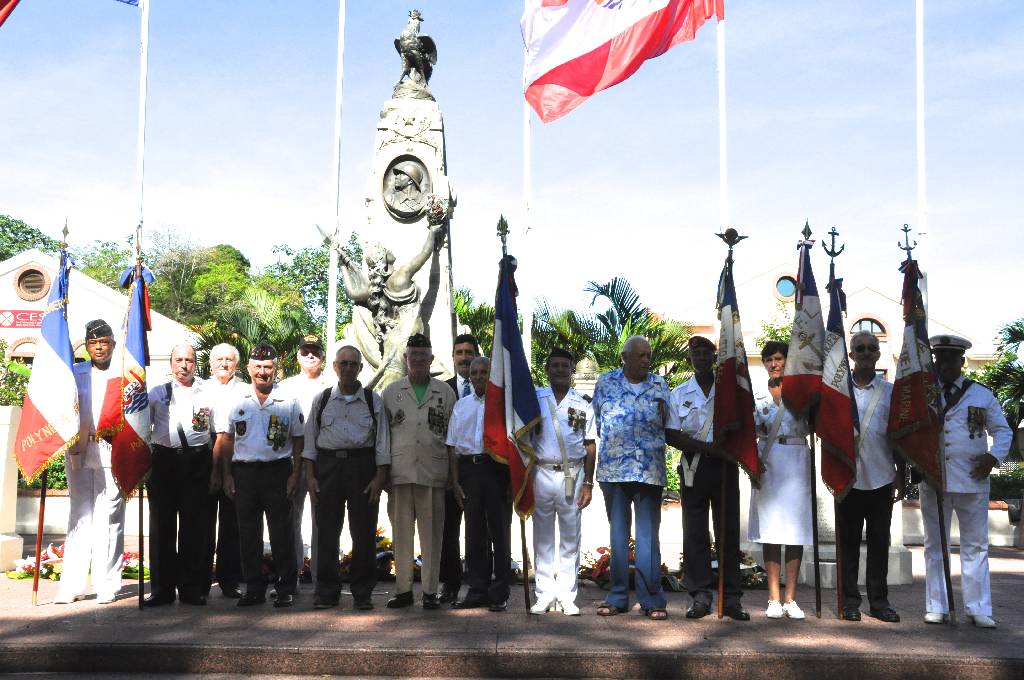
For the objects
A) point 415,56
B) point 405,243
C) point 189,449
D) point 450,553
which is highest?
point 415,56

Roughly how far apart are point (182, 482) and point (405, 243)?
805 cm

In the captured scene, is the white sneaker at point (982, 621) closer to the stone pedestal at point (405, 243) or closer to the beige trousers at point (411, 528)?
the beige trousers at point (411, 528)

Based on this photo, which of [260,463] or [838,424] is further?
[260,463]

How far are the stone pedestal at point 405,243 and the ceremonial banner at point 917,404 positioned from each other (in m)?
7.93

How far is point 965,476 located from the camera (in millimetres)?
6914

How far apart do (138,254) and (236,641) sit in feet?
11.6

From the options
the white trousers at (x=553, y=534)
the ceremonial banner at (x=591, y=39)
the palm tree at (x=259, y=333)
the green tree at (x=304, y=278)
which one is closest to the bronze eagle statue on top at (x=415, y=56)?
the ceremonial banner at (x=591, y=39)

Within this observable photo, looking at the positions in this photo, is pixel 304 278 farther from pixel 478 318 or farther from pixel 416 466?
pixel 416 466

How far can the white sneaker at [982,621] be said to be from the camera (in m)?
6.70

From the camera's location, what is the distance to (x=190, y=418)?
→ 7.61 meters

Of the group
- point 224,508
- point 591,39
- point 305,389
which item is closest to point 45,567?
point 224,508

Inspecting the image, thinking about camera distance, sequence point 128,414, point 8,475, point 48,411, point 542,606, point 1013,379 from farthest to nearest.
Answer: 1. point 1013,379
2. point 8,475
3. point 48,411
4. point 128,414
5. point 542,606

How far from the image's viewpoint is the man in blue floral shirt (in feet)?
22.7

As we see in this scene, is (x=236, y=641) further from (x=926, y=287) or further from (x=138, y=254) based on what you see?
(x=926, y=287)
